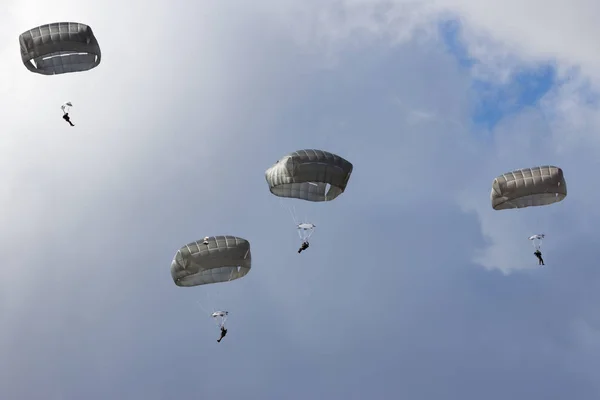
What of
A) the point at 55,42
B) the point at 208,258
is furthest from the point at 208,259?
the point at 55,42

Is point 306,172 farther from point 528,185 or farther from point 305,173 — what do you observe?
point 528,185

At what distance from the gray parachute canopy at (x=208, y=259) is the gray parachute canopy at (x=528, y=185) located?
20.4m

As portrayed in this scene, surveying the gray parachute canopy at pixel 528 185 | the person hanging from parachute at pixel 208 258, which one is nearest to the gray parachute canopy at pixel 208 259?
the person hanging from parachute at pixel 208 258

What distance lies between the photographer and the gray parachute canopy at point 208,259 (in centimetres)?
10450

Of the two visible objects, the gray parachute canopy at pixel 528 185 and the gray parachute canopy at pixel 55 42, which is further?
the gray parachute canopy at pixel 528 185

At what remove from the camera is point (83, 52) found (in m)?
108

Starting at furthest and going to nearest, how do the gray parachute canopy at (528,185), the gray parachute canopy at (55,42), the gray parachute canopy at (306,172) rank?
the gray parachute canopy at (528,185), the gray parachute canopy at (55,42), the gray parachute canopy at (306,172)

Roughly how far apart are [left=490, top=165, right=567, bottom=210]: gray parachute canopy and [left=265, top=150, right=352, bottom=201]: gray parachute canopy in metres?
12.2

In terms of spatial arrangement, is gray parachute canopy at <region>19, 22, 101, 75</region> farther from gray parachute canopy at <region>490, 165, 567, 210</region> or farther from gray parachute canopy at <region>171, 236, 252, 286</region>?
gray parachute canopy at <region>490, 165, 567, 210</region>

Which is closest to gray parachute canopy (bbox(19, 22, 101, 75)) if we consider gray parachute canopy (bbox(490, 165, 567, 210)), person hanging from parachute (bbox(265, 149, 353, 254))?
person hanging from parachute (bbox(265, 149, 353, 254))

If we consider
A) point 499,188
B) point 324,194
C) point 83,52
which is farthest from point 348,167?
point 83,52

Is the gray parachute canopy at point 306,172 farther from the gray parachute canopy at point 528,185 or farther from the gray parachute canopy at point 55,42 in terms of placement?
the gray parachute canopy at point 55,42

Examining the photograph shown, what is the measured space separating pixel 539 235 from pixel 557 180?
5.17 m

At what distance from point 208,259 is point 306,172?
9.88 meters
